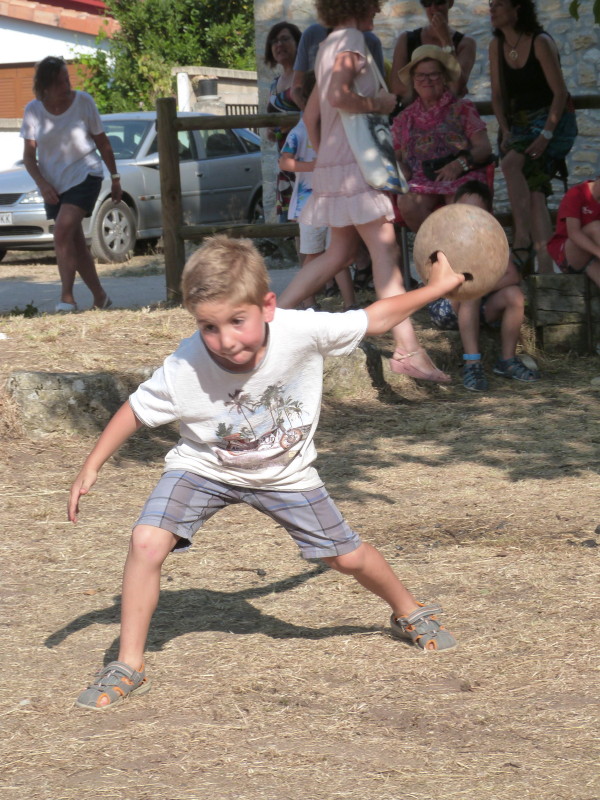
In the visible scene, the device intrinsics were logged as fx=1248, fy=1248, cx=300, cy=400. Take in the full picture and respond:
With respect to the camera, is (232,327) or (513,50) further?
(513,50)

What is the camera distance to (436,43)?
8523 mm

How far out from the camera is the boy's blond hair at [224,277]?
3434mm

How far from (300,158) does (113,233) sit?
688cm

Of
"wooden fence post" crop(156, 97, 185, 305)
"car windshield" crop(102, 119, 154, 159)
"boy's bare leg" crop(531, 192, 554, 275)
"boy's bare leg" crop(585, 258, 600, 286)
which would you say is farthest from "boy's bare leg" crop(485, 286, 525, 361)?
"car windshield" crop(102, 119, 154, 159)

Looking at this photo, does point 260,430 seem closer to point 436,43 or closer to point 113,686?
point 113,686

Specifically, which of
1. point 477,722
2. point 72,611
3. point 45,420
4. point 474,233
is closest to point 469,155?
point 45,420

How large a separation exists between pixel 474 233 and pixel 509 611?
124 centimetres

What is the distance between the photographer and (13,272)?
14.5 meters

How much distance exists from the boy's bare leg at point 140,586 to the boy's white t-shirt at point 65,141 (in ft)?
20.1

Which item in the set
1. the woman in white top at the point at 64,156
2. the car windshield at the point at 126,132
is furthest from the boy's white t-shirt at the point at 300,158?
the car windshield at the point at 126,132

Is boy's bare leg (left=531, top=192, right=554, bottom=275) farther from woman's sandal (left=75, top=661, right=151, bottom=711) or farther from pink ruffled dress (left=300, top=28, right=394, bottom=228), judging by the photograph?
woman's sandal (left=75, top=661, right=151, bottom=711)

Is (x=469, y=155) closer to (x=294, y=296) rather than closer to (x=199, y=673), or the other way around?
(x=294, y=296)

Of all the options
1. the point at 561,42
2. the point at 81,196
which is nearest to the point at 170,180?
the point at 81,196

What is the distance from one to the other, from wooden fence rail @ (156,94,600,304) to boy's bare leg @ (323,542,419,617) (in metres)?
5.37
